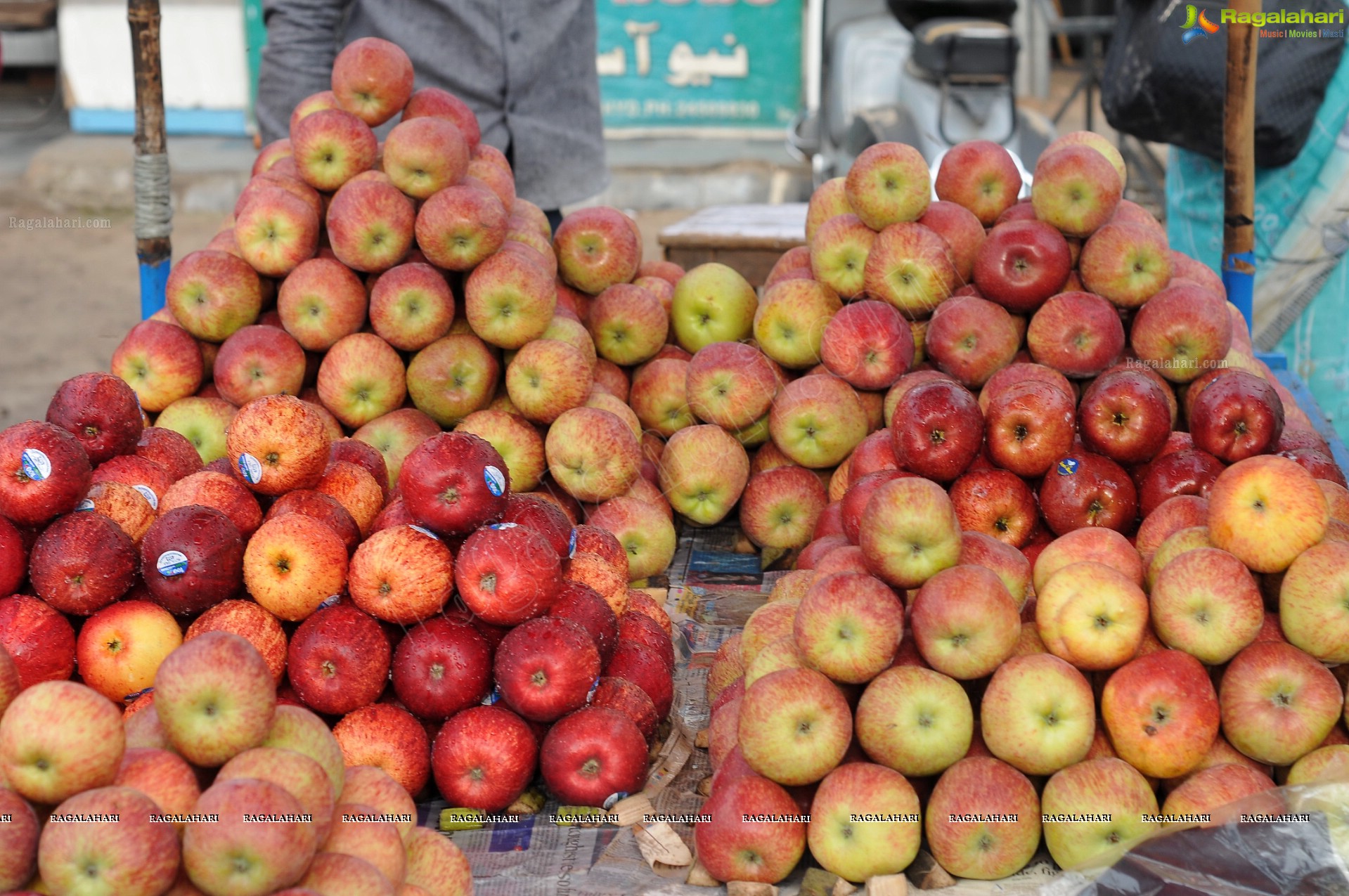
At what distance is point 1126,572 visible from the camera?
1.91m

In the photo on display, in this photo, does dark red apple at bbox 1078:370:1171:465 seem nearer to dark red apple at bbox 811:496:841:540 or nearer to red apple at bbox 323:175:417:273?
dark red apple at bbox 811:496:841:540

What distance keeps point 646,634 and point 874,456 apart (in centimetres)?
66

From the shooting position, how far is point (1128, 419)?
226 cm

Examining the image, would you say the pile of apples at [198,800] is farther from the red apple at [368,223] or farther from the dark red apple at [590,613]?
the red apple at [368,223]

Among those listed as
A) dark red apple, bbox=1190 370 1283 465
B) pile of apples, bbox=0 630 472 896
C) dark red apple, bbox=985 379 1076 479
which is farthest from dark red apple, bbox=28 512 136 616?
dark red apple, bbox=1190 370 1283 465

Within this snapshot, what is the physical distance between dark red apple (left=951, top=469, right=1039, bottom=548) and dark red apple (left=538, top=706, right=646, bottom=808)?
2.59ft

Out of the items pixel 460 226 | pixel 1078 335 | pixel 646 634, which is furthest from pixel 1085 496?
pixel 460 226

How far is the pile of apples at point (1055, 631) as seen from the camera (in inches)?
67.7

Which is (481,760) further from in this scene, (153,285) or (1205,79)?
(1205,79)

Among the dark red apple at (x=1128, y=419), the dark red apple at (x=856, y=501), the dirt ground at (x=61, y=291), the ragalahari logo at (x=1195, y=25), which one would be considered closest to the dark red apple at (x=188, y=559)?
the dark red apple at (x=856, y=501)

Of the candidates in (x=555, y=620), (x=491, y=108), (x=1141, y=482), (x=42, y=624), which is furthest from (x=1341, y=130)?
(x=42, y=624)

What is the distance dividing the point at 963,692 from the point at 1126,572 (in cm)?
38

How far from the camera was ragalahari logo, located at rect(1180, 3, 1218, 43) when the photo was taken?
3748 millimetres

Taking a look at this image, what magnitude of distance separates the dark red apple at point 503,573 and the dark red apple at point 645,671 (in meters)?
0.26
